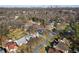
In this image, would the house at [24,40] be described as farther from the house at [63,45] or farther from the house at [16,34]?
the house at [63,45]

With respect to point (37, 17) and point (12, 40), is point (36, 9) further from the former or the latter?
point (12, 40)

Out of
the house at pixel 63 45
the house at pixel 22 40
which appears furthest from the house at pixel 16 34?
the house at pixel 63 45

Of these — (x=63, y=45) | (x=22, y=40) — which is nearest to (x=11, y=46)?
(x=22, y=40)

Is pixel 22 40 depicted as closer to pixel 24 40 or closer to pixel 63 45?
pixel 24 40

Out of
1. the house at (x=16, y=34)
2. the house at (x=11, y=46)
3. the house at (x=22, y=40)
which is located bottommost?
the house at (x=11, y=46)

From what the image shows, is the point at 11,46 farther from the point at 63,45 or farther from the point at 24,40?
the point at 63,45

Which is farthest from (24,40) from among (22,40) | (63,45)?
(63,45)

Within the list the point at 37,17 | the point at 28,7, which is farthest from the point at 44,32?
the point at 28,7

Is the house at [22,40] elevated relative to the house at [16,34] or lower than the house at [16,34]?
lower

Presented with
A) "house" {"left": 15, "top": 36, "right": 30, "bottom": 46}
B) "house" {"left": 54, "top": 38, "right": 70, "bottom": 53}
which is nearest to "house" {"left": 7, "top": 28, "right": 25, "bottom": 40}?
"house" {"left": 15, "top": 36, "right": 30, "bottom": 46}
